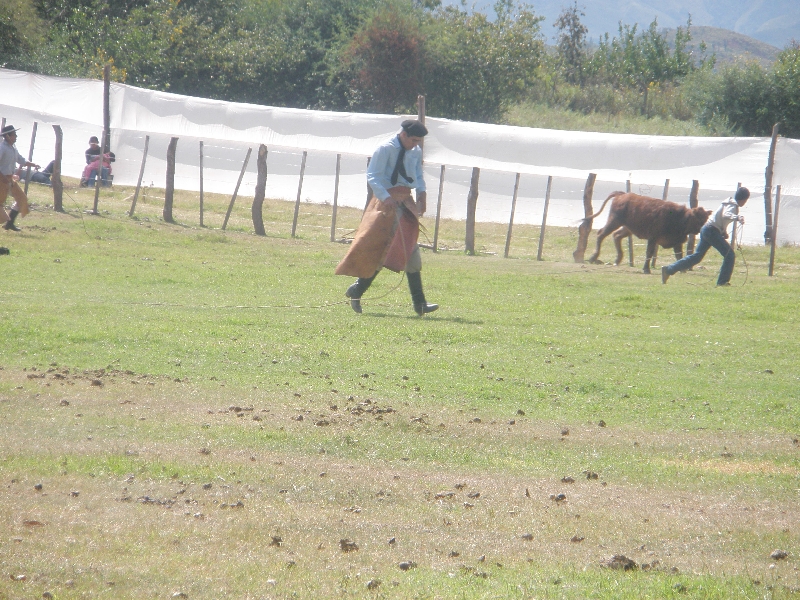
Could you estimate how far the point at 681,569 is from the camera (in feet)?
14.1

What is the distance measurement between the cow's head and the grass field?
5.36m

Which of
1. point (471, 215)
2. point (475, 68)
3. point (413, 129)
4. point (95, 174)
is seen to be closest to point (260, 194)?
point (471, 215)

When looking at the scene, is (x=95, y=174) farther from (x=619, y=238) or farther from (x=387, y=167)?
(x=387, y=167)

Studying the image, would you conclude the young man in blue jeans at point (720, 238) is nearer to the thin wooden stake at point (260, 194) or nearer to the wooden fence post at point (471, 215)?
the wooden fence post at point (471, 215)

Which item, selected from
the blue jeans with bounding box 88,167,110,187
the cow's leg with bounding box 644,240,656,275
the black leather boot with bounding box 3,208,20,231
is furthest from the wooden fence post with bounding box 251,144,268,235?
the cow's leg with bounding box 644,240,656,275

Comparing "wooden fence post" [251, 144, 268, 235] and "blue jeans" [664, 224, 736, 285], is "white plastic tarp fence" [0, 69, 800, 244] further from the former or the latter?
"blue jeans" [664, 224, 736, 285]

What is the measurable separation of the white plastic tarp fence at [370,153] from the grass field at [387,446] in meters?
12.2

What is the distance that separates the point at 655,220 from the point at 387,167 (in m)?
9.89

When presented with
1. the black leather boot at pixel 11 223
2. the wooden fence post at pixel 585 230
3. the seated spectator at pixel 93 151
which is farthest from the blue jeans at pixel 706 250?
the seated spectator at pixel 93 151

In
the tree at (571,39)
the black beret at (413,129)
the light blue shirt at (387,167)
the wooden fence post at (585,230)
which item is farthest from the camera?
the tree at (571,39)

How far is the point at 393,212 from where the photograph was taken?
10695mm

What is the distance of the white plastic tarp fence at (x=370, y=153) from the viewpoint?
2495 centimetres

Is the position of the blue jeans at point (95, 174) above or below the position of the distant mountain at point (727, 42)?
below

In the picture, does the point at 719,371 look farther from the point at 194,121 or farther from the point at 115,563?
the point at 194,121
